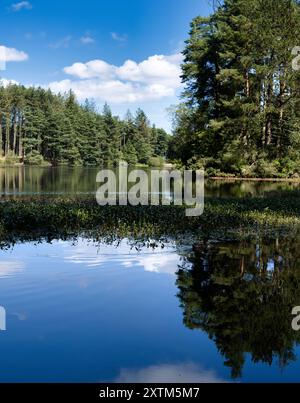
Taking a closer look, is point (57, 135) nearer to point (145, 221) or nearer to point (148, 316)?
point (145, 221)

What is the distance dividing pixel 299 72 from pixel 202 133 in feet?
44.0

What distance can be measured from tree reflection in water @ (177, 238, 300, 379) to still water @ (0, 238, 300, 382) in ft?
0.06

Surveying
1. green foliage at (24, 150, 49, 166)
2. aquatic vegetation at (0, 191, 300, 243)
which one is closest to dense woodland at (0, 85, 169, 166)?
green foliage at (24, 150, 49, 166)

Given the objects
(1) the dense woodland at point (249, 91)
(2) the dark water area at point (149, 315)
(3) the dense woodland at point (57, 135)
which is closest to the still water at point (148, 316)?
(2) the dark water area at point (149, 315)

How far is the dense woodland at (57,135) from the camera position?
351 feet

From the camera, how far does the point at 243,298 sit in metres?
8.29

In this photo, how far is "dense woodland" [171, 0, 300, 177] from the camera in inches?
1775

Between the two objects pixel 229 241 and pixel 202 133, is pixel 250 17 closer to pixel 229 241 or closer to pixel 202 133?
pixel 202 133

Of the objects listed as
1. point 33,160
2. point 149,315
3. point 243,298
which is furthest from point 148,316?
point 33,160

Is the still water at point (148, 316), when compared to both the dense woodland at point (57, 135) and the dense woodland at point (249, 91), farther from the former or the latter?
the dense woodland at point (57, 135)

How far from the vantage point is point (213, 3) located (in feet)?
45.0

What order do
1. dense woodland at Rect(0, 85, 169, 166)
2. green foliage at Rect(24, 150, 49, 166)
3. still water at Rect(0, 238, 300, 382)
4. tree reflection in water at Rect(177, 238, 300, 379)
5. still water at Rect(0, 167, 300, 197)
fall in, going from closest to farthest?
still water at Rect(0, 238, 300, 382), tree reflection in water at Rect(177, 238, 300, 379), still water at Rect(0, 167, 300, 197), green foliage at Rect(24, 150, 49, 166), dense woodland at Rect(0, 85, 169, 166)

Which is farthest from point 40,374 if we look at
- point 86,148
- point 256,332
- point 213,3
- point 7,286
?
point 86,148

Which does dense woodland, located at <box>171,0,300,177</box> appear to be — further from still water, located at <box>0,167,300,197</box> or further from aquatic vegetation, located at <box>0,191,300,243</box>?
aquatic vegetation, located at <box>0,191,300,243</box>
